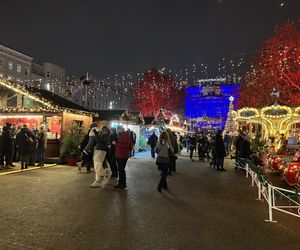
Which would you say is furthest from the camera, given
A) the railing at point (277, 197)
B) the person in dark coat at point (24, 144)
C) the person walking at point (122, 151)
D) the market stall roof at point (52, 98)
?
the market stall roof at point (52, 98)

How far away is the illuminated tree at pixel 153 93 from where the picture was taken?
49875 millimetres

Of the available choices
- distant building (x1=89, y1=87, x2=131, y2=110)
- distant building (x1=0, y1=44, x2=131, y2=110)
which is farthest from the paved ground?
distant building (x1=89, y1=87, x2=131, y2=110)

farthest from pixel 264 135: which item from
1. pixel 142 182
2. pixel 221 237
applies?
pixel 221 237

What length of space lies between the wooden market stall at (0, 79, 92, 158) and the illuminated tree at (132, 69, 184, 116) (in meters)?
32.5

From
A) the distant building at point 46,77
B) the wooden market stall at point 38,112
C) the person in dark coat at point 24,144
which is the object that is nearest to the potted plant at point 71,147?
the wooden market stall at point 38,112

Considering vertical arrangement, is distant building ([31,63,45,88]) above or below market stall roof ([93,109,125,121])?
above

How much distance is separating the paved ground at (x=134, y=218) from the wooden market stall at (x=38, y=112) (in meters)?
6.89

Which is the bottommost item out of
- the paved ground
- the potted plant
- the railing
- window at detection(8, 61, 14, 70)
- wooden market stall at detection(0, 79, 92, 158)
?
the paved ground

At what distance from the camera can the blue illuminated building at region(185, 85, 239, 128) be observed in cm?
7444

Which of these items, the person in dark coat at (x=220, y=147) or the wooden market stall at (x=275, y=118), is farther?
the wooden market stall at (x=275, y=118)

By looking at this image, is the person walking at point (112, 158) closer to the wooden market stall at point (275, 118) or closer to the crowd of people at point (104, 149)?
the crowd of people at point (104, 149)

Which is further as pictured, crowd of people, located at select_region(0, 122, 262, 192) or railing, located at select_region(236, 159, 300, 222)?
crowd of people, located at select_region(0, 122, 262, 192)

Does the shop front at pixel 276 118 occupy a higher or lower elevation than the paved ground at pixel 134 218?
higher

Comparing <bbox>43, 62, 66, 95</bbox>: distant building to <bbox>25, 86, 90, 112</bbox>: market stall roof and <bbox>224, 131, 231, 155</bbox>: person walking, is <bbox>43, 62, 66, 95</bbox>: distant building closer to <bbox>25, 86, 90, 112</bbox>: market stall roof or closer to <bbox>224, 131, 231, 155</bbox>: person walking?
<bbox>25, 86, 90, 112</bbox>: market stall roof
